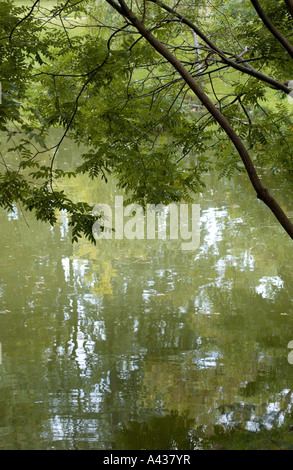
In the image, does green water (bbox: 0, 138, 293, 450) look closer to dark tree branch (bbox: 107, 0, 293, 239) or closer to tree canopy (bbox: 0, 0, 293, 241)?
tree canopy (bbox: 0, 0, 293, 241)

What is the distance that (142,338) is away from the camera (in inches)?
243

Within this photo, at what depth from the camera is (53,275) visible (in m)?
7.98

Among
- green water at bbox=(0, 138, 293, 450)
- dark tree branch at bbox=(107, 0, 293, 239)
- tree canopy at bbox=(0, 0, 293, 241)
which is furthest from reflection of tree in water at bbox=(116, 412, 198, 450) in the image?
dark tree branch at bbox=(107, 0, 293, 239)

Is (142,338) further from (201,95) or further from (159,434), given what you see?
(201,95)

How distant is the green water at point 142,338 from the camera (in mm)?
4523

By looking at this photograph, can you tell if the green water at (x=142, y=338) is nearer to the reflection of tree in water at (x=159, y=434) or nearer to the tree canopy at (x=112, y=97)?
the reflection of tree in water at (x=159, y=434)

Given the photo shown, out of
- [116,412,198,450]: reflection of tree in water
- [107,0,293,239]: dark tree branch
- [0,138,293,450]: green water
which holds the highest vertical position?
[107,0,293,239]: dark tree branch

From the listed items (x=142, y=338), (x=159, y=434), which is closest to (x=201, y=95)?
(x=159, y=434)

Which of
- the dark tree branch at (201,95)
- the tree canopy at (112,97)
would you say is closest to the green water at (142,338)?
the tree canopy at (112,97)

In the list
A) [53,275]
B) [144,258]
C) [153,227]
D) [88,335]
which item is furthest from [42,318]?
[153,227]

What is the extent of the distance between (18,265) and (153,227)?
3014mm

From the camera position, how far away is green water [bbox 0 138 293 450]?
14.8 feet
